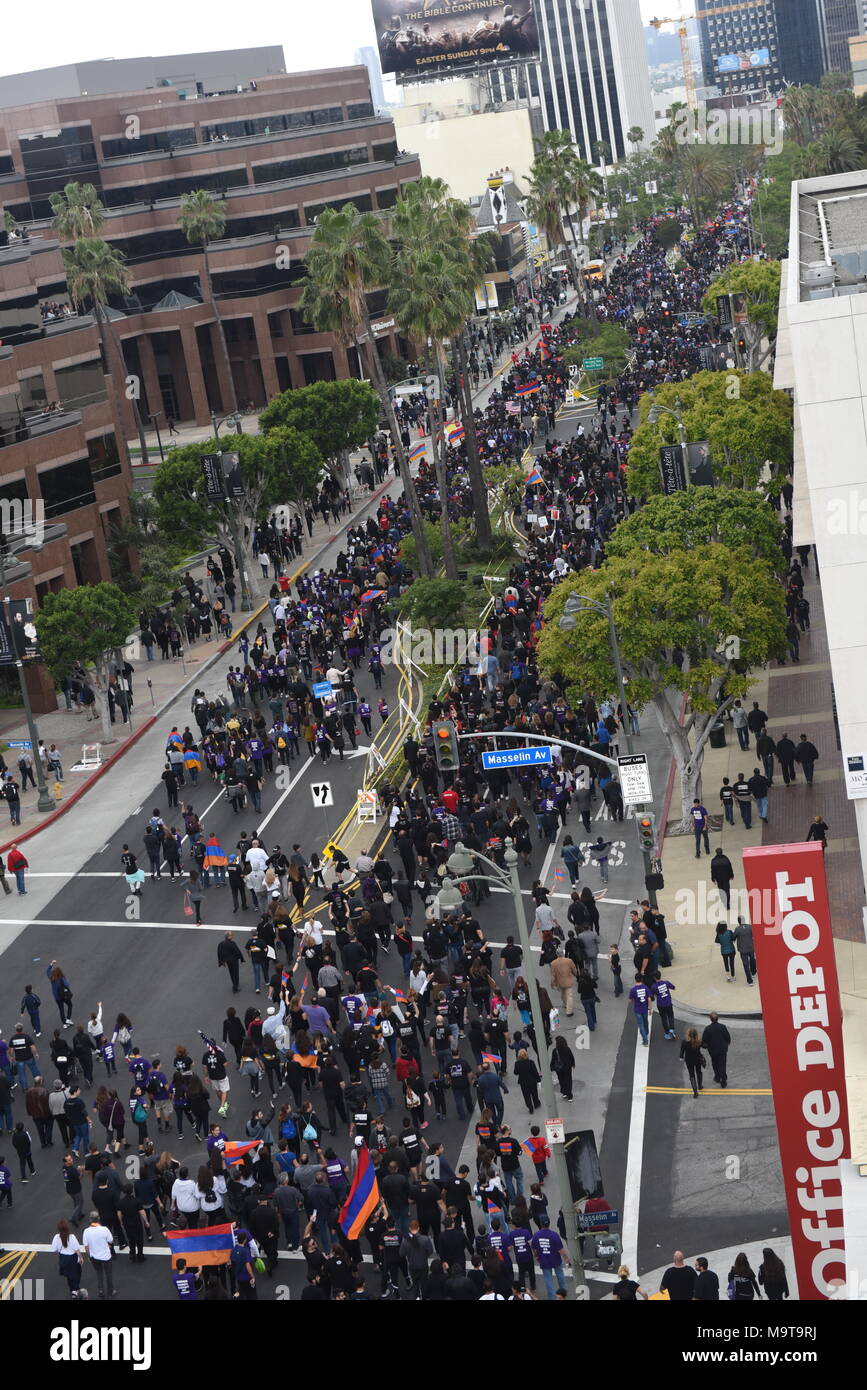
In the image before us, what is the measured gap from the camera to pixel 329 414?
72.8 meters

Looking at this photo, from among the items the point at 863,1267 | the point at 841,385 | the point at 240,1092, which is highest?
the point at 841,385

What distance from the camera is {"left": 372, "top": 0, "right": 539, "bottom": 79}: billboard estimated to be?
542 feet

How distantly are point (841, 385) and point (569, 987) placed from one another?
35.2ft

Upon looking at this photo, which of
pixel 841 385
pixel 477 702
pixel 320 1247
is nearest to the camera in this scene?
pixel 320 1247

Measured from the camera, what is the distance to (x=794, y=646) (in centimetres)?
4300

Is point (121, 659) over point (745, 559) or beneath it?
beneath

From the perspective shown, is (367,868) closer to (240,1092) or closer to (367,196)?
(240,1092)

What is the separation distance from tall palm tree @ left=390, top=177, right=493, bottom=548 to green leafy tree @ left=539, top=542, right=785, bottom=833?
25874 mm

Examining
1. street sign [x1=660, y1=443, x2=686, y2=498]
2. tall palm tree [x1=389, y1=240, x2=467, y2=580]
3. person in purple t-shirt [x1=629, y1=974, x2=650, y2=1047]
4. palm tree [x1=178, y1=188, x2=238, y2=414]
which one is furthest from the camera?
palm tree [x1=178, y1=188, x2=238, y2=414]

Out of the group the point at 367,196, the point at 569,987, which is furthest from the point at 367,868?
the point at 367,196

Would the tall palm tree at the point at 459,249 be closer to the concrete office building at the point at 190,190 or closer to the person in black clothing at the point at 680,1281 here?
the concrete office building at the point at 190,190

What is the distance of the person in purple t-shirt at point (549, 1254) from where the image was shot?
766 inches

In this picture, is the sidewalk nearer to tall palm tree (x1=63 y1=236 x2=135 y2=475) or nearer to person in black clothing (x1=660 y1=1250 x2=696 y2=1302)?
person in black clothing (x1=660 y1=1250 x2=696 y2=1302)

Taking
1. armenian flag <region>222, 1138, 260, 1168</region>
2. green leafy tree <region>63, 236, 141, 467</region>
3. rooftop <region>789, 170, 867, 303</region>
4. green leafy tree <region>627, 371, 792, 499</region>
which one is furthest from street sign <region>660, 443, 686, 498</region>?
green leafy tree <region>63, 236, 141, 467</region>
